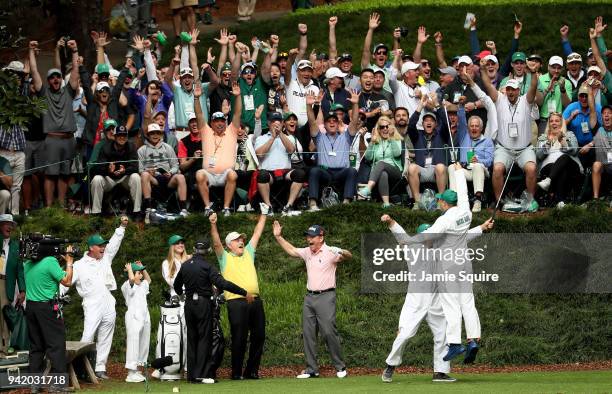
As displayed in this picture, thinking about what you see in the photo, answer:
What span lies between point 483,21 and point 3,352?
17.3 m

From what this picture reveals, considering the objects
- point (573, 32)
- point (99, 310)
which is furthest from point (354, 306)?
point (573, 32)

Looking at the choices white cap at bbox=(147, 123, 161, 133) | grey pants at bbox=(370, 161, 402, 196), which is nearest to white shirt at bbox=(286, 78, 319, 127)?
grey pants at bbox=(370, 161, 402, 196)

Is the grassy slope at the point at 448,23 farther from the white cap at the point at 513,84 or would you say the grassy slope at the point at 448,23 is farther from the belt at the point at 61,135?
the belt at the point at 61,135

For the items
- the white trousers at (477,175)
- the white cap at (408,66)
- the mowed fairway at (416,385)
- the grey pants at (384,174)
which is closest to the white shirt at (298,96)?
the white cap at (408,66)

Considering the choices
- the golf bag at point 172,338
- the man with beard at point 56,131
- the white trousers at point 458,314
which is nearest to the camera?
the white trousers at point 458,314

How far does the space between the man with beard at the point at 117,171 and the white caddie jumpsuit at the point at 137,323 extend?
3.00m

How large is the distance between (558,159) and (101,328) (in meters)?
7.86

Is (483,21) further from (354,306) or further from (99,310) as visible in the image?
(99,310)

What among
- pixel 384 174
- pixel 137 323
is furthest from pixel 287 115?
pixel 137 323

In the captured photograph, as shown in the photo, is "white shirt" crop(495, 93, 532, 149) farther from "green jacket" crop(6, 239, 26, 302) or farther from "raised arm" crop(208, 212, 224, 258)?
"green jacket" crop(6, 239, 26, 302)

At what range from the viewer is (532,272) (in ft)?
88.6

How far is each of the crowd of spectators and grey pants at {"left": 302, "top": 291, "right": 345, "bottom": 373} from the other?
375 cm

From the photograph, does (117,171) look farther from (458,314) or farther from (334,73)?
(458,314)

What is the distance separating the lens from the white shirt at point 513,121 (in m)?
27.6
